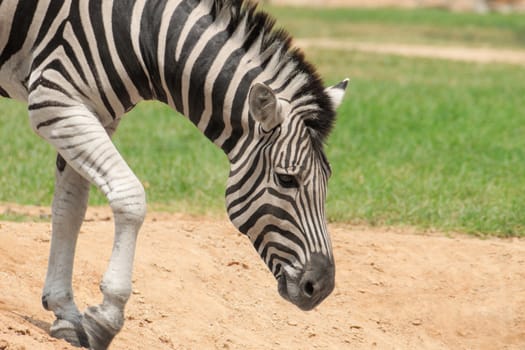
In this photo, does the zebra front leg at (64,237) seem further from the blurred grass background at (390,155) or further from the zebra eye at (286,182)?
the blurred grass background at (390,155)

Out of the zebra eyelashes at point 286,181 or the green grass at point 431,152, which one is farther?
the green grass at point 431,152

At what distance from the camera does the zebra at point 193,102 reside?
516cm

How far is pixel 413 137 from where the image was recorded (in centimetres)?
1273

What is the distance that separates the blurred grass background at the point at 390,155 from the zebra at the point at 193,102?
3.97 metres

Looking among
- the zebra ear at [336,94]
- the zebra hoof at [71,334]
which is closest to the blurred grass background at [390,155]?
the zebra hoof at [71,334]

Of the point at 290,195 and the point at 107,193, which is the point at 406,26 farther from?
the point at 107,193

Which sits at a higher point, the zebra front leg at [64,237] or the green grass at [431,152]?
the green grass at [431,152]

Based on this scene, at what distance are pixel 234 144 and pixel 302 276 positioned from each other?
2.35ft

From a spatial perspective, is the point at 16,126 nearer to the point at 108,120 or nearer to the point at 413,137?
the point at 413,137

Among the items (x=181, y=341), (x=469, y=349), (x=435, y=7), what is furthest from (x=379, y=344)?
(x=435, y=7)

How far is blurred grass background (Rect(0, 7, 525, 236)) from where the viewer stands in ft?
31.1

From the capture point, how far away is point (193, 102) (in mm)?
5355

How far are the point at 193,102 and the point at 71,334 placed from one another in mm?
1441

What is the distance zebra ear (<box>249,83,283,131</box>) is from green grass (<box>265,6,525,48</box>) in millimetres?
20460
